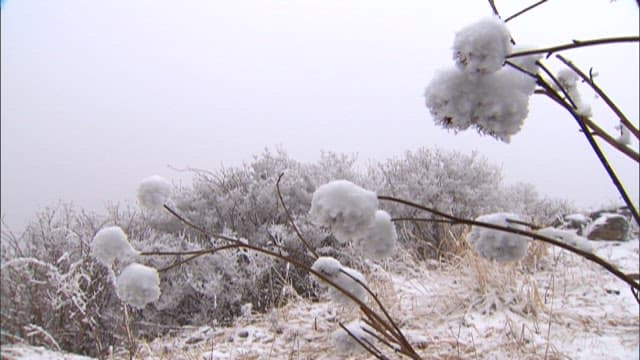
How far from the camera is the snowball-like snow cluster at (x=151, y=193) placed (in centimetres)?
73

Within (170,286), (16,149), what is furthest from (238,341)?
(16,149)

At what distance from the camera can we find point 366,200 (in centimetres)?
42

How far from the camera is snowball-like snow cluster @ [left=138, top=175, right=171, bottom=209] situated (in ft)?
2.41

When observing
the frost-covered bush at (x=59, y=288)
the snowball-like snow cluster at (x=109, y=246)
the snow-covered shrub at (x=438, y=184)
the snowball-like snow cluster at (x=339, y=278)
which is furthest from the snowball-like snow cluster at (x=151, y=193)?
the snow-covered shrub at (x=438, y=184)

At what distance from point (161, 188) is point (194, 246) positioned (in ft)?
6.32

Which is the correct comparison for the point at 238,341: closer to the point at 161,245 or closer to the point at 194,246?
the point at 194,246

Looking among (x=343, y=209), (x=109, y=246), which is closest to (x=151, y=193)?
(x=109, y=246)

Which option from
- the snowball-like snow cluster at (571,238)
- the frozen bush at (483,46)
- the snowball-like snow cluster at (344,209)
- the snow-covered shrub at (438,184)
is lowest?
the snow-covered shrub at (438,184)

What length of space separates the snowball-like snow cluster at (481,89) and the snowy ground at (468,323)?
97 cm

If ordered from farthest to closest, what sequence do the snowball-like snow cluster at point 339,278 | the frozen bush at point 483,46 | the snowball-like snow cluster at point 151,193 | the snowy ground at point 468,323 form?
the snowy ground at point 468,323, the snowball-like snow cluster at point 151,193, the snowball-like snow cluster at point 339,278, the frozen bush at point 483,46

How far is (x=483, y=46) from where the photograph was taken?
328mm

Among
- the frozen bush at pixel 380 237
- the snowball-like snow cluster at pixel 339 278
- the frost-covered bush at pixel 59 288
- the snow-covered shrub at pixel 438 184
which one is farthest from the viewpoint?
the snow-covered shrub at pixel 438 184

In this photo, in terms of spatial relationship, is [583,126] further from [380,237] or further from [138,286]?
[138,286]

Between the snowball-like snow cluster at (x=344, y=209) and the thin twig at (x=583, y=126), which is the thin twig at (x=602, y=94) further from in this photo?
the snowball-like snow cluster at (x=344, y=209)
